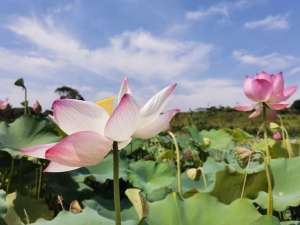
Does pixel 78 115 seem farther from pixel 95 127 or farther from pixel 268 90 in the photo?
pixel 268 90

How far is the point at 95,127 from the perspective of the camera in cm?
54

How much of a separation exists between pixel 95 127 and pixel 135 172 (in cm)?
127

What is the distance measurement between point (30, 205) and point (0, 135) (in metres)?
0.44

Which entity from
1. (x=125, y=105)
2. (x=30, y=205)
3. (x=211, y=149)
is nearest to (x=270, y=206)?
(x=125, y=105)

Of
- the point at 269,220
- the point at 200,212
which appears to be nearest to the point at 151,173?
the point at 200,212

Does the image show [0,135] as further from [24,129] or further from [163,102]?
[163,102]

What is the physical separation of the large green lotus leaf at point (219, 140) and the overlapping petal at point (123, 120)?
2192 millimetres

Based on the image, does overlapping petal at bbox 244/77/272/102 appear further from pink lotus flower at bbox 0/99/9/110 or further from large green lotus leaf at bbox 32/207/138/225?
pink lotus flower at bbox 0/99/9/110

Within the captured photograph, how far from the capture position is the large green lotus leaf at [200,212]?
0.71 metres

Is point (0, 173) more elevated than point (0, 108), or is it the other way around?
point (0, 108)

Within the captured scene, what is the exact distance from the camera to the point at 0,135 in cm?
162

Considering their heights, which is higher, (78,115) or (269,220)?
(78,115)

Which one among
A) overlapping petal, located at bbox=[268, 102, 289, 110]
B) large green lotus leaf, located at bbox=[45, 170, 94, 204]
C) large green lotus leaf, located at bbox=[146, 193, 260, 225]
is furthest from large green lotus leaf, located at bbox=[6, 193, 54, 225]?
overlapping petal, located at bbox=[268, 102, 289, 110]

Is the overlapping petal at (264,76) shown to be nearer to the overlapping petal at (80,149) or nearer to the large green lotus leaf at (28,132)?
the large green lotus leaf at (28,132)
